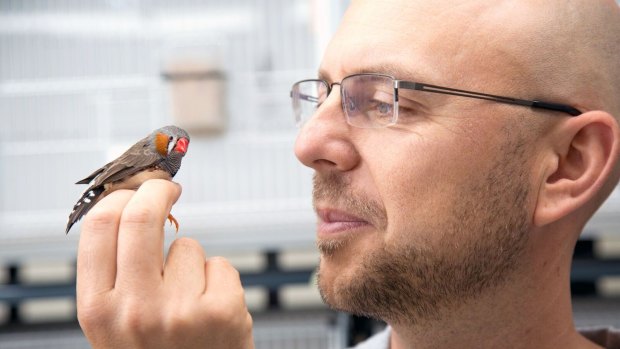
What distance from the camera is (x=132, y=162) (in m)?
0.46

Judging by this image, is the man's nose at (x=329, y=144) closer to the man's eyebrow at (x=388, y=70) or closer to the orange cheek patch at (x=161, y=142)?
the man's eyebrow at (x=388, y=70)

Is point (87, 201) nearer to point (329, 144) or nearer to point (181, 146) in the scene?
point (181, 146)

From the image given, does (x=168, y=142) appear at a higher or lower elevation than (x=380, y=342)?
higher

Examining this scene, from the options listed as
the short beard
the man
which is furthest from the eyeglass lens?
the short beard

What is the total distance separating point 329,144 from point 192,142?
4.22ft

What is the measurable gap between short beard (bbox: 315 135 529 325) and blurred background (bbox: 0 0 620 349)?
0.98m

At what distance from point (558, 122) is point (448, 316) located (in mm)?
223

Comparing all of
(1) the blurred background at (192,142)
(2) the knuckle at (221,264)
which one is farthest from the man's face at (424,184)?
(1) the blurred background at (192,142)

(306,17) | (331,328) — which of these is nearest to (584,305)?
(331,328)

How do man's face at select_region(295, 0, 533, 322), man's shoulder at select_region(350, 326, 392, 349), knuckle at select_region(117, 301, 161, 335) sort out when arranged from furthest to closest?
man's shoulder at select_region(350, 326, 392, 349), man's face at select_region(295, 0, 533, 322), knuckle at select_region(117, 301, 161, 335)

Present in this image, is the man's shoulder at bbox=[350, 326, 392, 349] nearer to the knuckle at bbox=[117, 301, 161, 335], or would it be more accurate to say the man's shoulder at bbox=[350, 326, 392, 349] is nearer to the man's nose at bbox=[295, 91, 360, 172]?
the man's nose at bbox=[295, 91, 360, 172]

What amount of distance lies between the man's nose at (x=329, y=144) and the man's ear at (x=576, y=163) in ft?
0.64

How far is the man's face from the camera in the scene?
1.94 feet

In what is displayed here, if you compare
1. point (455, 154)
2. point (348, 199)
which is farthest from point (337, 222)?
point (455, 154)
